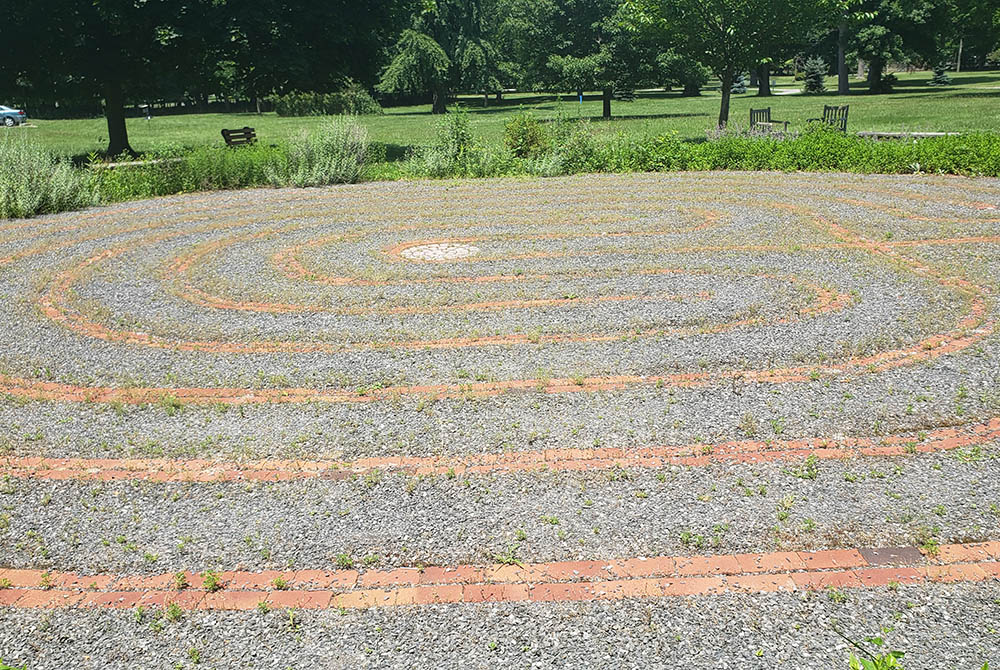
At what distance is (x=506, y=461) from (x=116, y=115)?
21036 millimetres

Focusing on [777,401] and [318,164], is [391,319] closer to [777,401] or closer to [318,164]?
[777,401]

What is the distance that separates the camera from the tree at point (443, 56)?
1746 inches

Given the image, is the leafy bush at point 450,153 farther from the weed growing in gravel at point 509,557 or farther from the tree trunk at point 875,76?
the tree trunk at point 875,76

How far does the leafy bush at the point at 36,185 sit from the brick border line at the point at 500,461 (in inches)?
436

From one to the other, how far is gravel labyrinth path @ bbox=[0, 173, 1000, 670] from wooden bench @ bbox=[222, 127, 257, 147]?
1473cm

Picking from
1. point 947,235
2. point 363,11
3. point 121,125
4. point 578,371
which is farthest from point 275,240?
point 121,125

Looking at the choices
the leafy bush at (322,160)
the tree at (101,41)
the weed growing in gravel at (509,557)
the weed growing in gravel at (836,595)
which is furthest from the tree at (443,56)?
the weed growing in gravel at (836,595)

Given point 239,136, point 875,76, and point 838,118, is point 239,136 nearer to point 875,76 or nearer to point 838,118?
point 838,118

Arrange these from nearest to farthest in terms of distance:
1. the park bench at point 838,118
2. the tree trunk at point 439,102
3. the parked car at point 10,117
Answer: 1. the park bench at point 838,118
2. the parked car at point 10,117
3. the tree trunk at point 439,102

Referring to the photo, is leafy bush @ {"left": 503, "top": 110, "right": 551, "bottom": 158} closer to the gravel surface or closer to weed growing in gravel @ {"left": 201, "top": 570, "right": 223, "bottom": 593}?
weed growing in gravel @ {"left": 201, "top": 570, "right": 223, "bottom": 593}

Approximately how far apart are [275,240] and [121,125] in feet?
43.8

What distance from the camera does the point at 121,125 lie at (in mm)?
22375

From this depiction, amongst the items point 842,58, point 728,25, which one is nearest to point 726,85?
point 728,25

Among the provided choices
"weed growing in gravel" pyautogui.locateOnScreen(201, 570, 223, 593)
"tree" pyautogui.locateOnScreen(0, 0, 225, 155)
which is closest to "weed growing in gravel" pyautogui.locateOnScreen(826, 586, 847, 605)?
"weed growing in gravel" pyautogui.locateOnScreen(201, 570, 223, 593)
